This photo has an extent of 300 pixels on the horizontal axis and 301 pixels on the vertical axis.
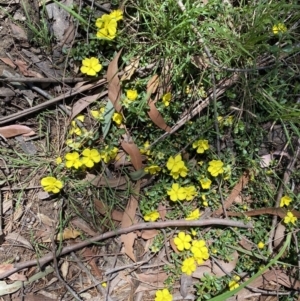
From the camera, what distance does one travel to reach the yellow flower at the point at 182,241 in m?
2.25

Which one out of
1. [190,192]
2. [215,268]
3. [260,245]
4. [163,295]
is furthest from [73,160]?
[260,245]

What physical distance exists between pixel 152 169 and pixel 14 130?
734mm

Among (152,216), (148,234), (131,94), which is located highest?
(131,94)

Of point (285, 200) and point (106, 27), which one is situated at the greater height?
point (106, 27)

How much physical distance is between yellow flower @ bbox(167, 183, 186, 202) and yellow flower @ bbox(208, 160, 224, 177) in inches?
6.9

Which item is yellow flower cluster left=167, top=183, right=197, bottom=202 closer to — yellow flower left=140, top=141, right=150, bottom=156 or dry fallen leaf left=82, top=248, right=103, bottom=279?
yellow flower left=140, top=141, right=150, bottom=156

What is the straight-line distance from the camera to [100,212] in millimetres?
2275

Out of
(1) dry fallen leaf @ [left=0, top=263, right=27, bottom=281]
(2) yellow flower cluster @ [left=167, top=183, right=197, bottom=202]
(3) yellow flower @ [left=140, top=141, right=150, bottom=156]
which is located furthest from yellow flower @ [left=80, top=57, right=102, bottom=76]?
(1) dry fallen leaf @ [left=0, top=263, right=27, bottom=281]

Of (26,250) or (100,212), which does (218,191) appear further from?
(26,250)

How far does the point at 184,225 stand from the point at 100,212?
1.45 ft

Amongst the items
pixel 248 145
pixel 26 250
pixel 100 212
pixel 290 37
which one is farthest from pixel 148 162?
pixel 290 37

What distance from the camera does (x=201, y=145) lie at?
7.33 ft

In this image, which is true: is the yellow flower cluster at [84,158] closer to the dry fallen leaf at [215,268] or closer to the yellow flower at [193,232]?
the yellow flower at [193,232]

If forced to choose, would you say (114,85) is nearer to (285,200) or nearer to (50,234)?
(50,234)
